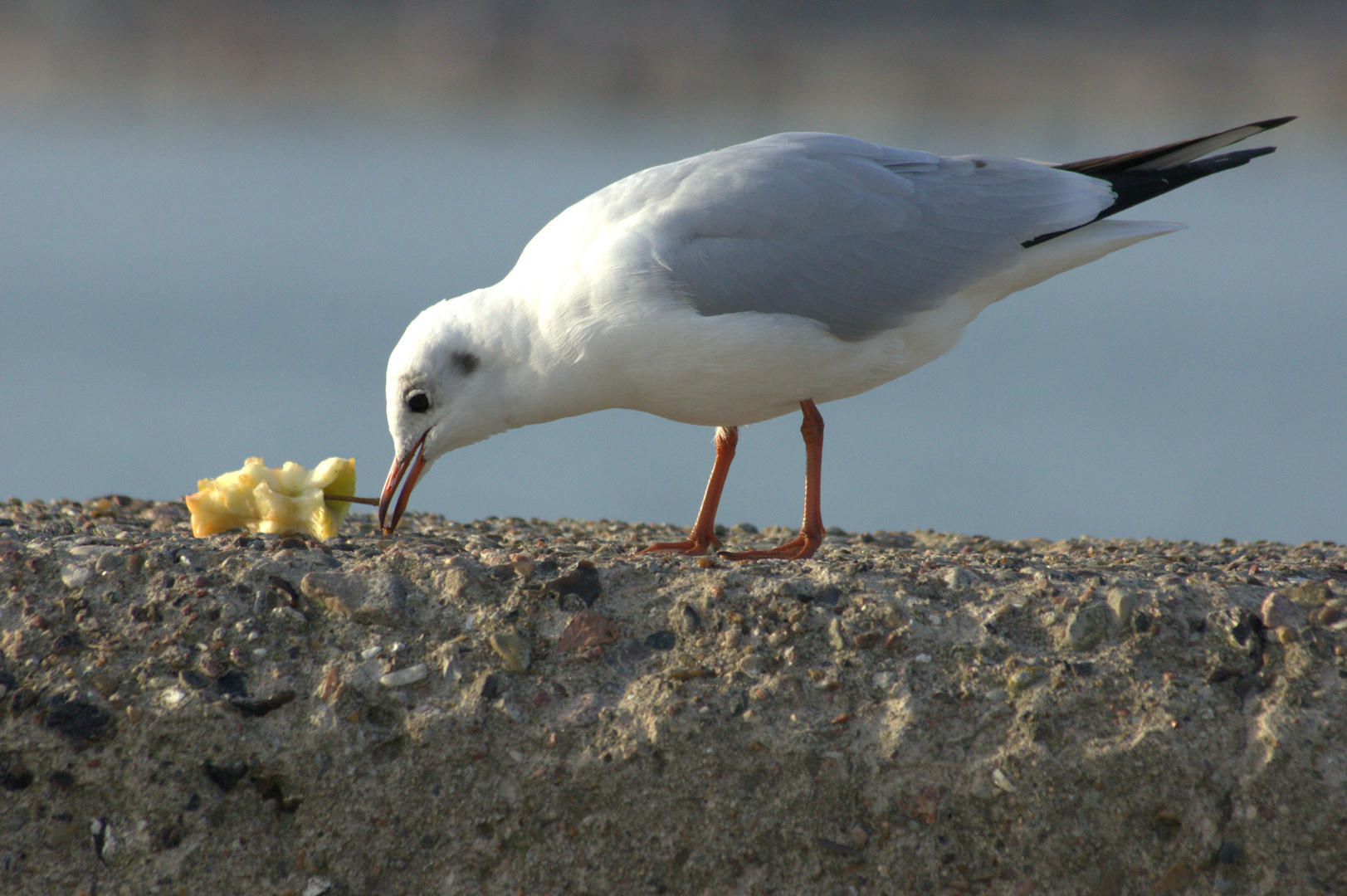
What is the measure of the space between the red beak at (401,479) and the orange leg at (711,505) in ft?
2.57

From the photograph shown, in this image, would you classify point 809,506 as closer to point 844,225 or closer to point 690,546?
point 690,546

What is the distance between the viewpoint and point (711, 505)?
3.98 m

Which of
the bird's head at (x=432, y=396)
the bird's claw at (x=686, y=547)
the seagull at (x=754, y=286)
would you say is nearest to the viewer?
the seagull at (x=754, y=286)

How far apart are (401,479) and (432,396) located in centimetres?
30

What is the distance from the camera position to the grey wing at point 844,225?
3.36 metres

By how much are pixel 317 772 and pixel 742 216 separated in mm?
1971

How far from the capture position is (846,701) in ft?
8.19

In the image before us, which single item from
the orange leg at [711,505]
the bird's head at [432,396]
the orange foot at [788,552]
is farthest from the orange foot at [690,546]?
the bird's head at [432,396]

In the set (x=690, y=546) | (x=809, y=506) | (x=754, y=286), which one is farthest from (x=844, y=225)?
(x=690, y=546)

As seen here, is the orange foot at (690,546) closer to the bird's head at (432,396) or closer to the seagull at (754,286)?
the seagull at (754,286)

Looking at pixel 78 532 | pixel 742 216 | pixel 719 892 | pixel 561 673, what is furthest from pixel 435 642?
pixel 742 216

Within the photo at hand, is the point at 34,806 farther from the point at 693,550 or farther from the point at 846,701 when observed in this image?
the point at 693,550

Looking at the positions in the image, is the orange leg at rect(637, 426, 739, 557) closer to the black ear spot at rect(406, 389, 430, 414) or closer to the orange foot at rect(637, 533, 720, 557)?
the orange foot at rect(637, 533, 720, 557)

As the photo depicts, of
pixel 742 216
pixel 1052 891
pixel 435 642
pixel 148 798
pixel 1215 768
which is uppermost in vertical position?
pixel 742 216
